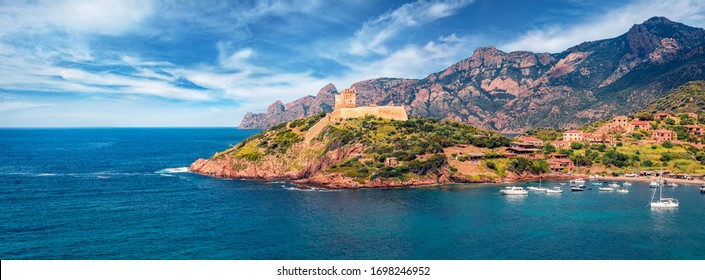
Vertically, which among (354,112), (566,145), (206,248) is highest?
(354,112)

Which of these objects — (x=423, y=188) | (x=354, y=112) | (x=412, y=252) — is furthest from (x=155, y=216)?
(x=354, y=112)

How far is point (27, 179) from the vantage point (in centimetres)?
11550

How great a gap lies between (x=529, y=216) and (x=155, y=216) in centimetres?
6046

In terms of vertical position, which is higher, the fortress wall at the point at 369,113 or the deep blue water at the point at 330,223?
the fortress wall at the point at 369,113

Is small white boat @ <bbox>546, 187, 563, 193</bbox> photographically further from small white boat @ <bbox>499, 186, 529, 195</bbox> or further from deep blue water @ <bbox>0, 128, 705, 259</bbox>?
small white boat @ <bbox>499, 186, 529, 195</bbox>

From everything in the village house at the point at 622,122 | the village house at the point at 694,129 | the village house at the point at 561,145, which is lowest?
the village house at the point at 561,145

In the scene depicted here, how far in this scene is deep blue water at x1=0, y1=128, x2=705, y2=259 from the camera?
57.8 metres

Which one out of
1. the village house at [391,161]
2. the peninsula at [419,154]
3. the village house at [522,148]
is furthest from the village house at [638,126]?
the village house at [391,161]

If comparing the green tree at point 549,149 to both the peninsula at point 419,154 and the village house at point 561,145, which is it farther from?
the village house at point 561,145

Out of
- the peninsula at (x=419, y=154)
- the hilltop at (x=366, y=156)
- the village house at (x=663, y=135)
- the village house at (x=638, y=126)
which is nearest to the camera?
the hilltop at (x=366, y=156)

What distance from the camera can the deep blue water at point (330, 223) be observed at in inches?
2274

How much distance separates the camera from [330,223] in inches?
2800

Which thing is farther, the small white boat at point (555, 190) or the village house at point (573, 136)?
the village house at point (573, 136)

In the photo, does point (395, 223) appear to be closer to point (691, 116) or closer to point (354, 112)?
point (354, 112)
